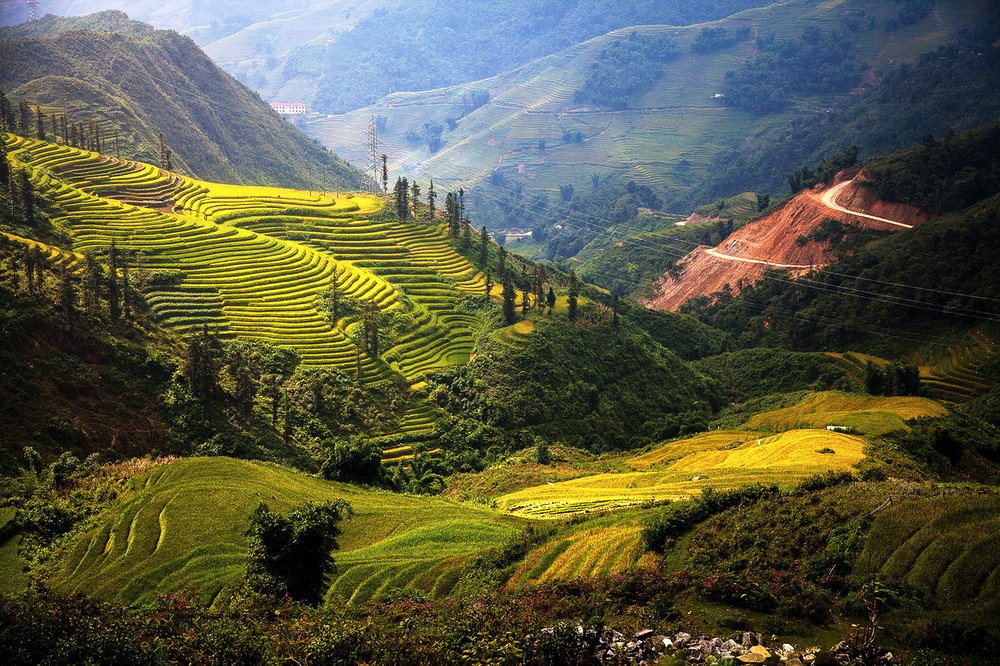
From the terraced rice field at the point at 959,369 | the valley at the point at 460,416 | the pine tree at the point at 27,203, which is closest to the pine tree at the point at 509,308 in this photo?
the valley at the point at 460,416

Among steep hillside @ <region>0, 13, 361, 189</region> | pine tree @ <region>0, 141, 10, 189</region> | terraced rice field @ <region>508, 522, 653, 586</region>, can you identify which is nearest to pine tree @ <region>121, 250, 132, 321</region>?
pine tree @ <region>0, 141, 10, 189</region>

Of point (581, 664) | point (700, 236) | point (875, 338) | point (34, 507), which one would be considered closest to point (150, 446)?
point (34, 507)

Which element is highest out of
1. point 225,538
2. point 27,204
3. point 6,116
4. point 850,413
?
point 6,116

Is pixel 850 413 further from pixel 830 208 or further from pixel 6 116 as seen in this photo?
pixel 6 116

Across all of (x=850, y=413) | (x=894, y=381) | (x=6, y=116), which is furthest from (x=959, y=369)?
(x=6, y=116)

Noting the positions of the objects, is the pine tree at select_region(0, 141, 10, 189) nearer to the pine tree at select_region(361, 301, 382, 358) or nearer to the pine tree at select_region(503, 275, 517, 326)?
the pine tree at select_region(361, 301, 382, 358)
